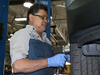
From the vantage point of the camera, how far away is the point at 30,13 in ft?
6.02

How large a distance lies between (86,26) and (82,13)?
0.07 m

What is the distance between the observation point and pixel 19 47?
51.9 inches

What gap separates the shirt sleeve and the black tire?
59cm

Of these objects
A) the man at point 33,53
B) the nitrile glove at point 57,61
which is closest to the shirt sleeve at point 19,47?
the man at point 33,53

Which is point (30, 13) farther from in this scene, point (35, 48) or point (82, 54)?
point (82, 54)

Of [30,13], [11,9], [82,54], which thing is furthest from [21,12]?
[82,54]

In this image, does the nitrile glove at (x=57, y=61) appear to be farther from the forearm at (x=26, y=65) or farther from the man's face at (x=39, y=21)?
the man's face at (x=39, y=21)

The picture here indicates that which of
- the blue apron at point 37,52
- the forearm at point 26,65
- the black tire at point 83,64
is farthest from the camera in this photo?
the blue apron at point 37,52

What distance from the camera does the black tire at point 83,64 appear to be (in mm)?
864

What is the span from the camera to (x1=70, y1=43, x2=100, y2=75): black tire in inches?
34.0

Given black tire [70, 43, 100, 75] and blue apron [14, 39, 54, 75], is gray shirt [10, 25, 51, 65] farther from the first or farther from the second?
black tire [70, 43, 100, 75]

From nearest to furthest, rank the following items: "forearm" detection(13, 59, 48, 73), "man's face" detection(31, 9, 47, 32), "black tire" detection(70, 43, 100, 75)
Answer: "black tire" detection(70, 43, 100, 75) < "forearm" detection(13, 59, 48, 73) < "man's face" detection(31, 9, 47, 32)

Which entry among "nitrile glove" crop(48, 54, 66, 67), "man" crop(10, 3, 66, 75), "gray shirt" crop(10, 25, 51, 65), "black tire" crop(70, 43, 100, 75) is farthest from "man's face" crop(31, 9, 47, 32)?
"black tire" crop(70, 43, 100, 75)

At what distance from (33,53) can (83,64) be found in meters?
0.71
